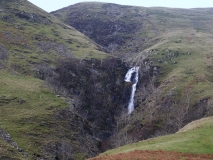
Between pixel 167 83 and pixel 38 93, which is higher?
pixel 167 83

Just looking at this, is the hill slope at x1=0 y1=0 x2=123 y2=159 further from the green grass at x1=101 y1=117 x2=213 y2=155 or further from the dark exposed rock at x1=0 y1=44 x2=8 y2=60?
the green grass at x1=101 y1=117 x2=213 y2=155

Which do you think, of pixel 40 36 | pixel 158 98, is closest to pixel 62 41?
pixel 40 36

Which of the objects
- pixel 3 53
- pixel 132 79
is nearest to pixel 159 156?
pixel 3 53

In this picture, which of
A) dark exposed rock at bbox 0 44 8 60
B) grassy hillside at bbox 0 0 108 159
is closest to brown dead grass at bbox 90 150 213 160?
grassy hillside at bbox 0 0 108 159

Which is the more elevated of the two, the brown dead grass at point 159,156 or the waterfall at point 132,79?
the brown dead grass at point 159,156

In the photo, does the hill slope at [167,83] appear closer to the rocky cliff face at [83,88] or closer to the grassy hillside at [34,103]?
the rocky cliff face at [83,88]

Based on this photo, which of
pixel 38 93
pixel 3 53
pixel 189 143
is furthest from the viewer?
pixel 3 53

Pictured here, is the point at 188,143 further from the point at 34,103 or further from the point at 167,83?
the point at 167,83

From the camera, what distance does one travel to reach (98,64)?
118750 millimetres

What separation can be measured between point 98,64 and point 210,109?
185 feet

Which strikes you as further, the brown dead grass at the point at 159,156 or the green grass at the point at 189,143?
the green grass at the point at 189,143

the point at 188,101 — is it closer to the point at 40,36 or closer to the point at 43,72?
the point at 43,72

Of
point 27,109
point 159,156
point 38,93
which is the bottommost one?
point 27,109

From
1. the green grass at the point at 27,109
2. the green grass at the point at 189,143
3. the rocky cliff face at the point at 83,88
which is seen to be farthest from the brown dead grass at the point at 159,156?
the green grass at the point at 27,109
